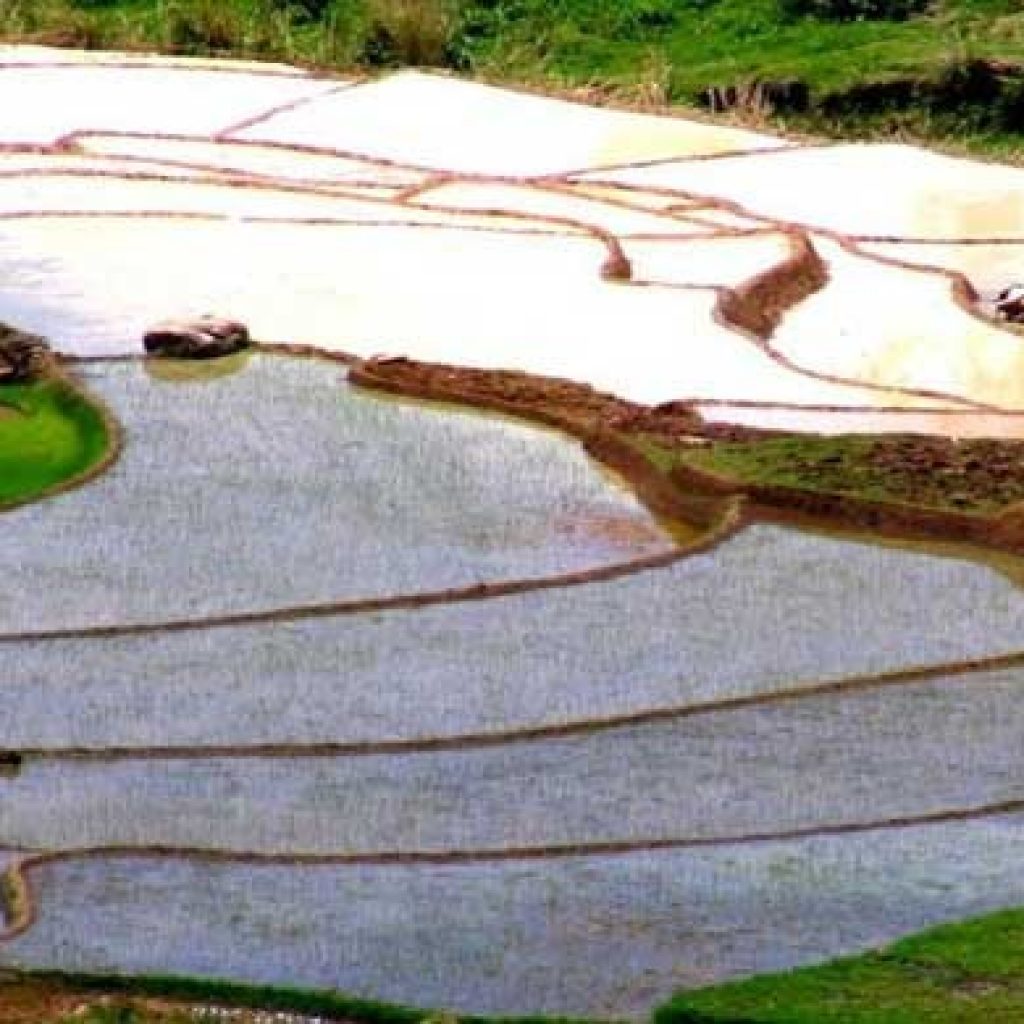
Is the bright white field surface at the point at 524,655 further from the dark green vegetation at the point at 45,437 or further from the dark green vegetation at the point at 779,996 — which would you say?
the dark green vegetation at the point at 779,996

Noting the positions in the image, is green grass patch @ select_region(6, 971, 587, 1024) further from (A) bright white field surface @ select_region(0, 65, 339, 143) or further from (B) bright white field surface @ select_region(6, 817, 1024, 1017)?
(A) bright white field surface @ select_region(0, 65, 339, 143)

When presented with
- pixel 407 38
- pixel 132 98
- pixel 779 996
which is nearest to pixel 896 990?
pixel 779 996

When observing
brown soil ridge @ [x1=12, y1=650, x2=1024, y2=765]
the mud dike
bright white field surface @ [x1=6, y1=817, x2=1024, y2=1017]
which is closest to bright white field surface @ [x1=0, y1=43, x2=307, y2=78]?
the mud dike

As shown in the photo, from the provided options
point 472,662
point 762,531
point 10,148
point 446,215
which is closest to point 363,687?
point 472,662

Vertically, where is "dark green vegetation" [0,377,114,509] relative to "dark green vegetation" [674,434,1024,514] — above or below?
below

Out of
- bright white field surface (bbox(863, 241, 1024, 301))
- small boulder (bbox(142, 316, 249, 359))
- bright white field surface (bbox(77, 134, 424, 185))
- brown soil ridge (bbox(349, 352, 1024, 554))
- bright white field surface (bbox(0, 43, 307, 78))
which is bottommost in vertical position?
bright white field surface (bbox(0, 43, 307, 78))

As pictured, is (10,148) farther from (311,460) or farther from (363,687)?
(363,687)
